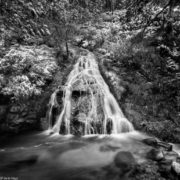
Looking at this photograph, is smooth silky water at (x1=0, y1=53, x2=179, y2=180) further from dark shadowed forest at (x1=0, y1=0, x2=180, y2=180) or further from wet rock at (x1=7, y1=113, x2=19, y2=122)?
wet rock at (x1=7, y1=113, x2=19, y2=122)

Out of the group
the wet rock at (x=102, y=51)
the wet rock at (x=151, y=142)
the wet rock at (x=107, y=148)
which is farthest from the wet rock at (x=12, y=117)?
the wet rock at (x=102, y=51)

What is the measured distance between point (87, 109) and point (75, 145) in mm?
2329

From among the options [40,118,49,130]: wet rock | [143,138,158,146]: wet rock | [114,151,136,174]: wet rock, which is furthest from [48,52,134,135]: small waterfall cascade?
[114,151,136,174]: wet rock

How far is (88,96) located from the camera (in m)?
9.79

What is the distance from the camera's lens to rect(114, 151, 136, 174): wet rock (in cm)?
558

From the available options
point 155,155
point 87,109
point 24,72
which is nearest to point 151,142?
point 155,155

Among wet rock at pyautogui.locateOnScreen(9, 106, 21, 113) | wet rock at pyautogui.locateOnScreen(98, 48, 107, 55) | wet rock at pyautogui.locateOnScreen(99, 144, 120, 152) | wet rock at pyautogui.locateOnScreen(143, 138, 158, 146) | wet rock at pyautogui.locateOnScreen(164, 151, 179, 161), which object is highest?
wet rock at pyautogui.locateOnScreen(98, 48, 107, 55)

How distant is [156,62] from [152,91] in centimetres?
249

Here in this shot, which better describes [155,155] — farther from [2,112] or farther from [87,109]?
[2,112]

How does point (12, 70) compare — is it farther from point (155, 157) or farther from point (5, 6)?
point (155, 157)

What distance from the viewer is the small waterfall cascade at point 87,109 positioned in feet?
28.2

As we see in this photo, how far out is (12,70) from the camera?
10.8m

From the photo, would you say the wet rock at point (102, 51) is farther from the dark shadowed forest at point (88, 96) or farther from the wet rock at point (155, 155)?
the wet rock at point (155, 155)

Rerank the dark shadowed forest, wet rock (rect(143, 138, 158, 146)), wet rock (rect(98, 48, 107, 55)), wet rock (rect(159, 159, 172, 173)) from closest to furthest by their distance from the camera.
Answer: wet rock (rect(159, 159, 172, 173)) → the dark shadowed forest → wet rock (rect(143, 138, 158, 146)) → wet rock (rect(98, 48, 107, 55))
